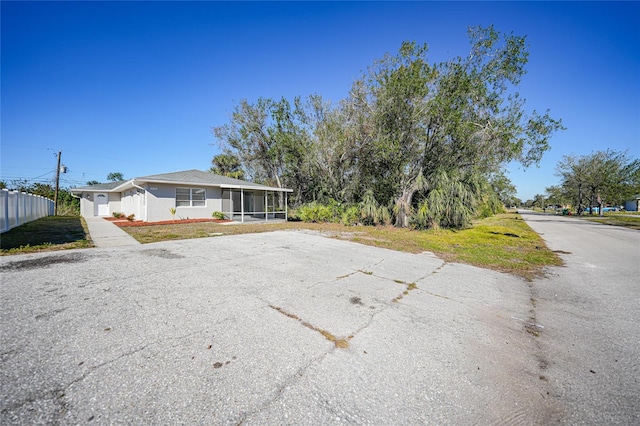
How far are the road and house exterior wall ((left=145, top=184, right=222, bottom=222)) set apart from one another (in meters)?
16.6

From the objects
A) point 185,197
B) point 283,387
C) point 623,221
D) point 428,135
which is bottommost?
point 283,387

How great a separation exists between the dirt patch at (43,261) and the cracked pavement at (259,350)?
112mm

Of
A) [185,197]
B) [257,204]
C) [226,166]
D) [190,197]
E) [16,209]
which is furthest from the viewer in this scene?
[226,166]

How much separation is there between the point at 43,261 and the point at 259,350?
5.49 metres

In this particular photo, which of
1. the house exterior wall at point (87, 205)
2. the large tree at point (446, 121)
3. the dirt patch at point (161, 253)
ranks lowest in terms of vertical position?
the dirt patch at point (161, 253)

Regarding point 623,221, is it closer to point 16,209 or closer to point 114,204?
point 16,209

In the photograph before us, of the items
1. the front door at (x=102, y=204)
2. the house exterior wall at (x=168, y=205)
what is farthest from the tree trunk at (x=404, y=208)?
the front door at (x=102, y=204)

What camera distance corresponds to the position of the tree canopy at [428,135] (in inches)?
488

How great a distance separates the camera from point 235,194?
19.7 m

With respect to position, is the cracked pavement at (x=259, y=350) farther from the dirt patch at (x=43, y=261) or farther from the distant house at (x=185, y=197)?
the distant house at (x=185, y=197)

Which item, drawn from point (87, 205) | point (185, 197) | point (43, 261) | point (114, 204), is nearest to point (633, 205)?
point (185, 197)

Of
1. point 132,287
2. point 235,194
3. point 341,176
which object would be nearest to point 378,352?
point 132,287

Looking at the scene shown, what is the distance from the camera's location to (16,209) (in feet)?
35.7

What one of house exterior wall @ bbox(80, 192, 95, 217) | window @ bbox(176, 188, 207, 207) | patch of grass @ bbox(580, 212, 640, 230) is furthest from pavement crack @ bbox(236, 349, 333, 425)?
house exterior wall @ bbox(80, 192, 95, 217)
